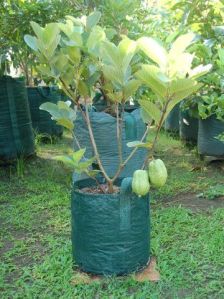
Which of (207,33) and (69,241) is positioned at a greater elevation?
(207,33)

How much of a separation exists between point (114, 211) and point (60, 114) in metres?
0.57

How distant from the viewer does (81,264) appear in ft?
7.77

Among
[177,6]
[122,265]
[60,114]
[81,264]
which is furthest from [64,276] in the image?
[177,6]

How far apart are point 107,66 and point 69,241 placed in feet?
4.19

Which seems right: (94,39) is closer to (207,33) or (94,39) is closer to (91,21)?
(91,21)

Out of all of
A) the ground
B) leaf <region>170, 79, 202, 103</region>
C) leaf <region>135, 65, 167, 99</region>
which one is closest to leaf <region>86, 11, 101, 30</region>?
leaf <region>135, 65, 167, 99</region>

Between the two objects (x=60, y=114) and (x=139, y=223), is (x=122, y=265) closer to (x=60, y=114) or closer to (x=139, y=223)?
(x=139, y=223)

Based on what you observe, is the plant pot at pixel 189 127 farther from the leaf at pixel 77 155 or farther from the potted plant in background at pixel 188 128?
the leaf at pixel 77 155

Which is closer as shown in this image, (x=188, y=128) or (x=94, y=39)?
(x=94, y=39)

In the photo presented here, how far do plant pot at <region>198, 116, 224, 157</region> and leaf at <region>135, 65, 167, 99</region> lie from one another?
267 cm

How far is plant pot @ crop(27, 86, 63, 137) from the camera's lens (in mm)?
6047

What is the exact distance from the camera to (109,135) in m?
3.44

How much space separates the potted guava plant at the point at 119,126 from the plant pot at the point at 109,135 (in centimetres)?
100

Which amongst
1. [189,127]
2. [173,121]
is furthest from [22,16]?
[173,121]
